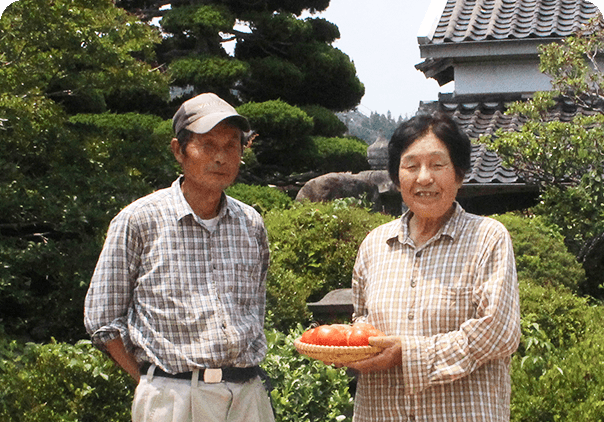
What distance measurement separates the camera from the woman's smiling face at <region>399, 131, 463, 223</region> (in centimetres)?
278

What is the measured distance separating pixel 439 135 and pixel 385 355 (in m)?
0.80

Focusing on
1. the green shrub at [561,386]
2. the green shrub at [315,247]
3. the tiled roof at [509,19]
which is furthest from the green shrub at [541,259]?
the tiled roof at [509,19]

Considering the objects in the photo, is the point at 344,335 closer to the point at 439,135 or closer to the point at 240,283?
the point at 240,283

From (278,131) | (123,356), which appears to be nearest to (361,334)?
(123,356)

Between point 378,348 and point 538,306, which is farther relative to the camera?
point 538,306

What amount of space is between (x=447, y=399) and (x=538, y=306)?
3.63m

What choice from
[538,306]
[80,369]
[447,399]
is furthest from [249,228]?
[538,306]

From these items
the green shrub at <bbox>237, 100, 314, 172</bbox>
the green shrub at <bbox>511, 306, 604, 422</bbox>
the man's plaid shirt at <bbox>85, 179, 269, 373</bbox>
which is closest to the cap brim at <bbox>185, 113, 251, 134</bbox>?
the man's plaid shirt at <bbox>85, 179, 269, 373</bbox>

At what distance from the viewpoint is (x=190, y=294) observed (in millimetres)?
2838

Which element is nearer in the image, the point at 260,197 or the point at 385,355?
the point at 385,355

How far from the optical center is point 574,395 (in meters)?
4.77

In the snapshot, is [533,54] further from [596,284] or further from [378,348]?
[378,348]

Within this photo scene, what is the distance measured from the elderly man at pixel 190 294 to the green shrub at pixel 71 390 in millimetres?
2157

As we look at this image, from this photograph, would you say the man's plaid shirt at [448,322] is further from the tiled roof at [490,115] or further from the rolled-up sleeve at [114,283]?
the tiled roof at [490,115]
